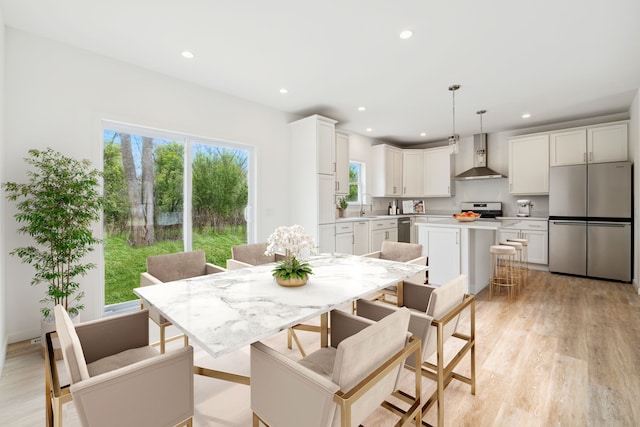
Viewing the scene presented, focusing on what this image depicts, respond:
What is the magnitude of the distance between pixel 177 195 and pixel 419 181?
525 centimetres

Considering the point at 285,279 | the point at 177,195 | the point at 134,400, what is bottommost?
the point at 134,400

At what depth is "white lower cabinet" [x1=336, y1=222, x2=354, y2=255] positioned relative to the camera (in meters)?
4.80

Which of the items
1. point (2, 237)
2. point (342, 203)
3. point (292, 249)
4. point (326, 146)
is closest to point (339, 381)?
point (292, 249)

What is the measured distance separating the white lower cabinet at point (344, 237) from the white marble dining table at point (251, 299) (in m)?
2.48

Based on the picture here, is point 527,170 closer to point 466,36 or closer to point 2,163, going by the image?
point 466,36

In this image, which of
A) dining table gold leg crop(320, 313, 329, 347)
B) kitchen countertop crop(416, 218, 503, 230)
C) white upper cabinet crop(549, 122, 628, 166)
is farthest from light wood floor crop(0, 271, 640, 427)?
white upper cabinet crop(549, 122, 628, 166)

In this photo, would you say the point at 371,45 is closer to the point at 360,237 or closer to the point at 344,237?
the point at 344,237

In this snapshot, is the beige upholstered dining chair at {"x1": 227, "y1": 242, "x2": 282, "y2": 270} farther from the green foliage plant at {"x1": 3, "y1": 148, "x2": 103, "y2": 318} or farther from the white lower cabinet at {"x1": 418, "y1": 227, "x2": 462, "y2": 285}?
the white lower cabinet at {"x1": 418, "y1": 227, "x2": 462, "y2": 285}

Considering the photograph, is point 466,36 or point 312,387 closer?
point 312,387

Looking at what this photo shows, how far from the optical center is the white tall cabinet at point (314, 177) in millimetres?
4402

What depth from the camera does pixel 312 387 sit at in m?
1.01

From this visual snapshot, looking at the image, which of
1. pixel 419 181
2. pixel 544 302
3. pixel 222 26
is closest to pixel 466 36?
pixel 222 26

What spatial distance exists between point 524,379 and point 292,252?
1.86 metres

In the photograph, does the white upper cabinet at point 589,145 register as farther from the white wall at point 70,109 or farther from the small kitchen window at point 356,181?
the white wall at point 70,109
